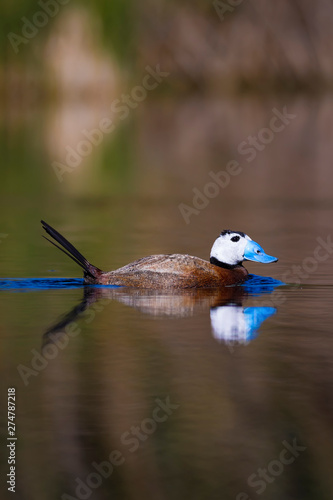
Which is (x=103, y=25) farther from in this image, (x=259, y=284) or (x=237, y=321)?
(x=237, y=321)

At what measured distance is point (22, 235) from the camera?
444 inches

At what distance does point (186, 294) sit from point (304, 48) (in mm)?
30249

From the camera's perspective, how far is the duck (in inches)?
320

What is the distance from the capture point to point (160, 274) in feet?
26.6

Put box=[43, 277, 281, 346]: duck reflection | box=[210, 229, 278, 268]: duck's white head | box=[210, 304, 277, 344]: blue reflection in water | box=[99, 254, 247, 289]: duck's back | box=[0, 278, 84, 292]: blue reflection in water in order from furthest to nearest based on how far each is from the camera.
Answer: box=[210, 229, 278, 268]: duck's white head < box=[0, 278, 84, 292]: blue reflection in water < box=[99, 254, 247, 289]: duck's back < box=[43, 277, 281, 346]: duck reflection < box=[210, 304, 277, 344]: blue reflection in water

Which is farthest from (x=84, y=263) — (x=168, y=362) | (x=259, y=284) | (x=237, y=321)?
(x=168, y=362)

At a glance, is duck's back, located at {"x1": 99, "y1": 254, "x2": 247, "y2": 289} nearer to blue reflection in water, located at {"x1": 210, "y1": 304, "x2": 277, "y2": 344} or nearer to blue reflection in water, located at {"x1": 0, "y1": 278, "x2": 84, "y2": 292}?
blue reflection in water, located at {"x1": 0, "y1": 278, "x2": 84, "y2": 292}

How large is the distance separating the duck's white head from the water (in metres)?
0.22

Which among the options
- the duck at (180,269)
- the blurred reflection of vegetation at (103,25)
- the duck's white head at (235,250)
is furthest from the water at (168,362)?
the blurred reflection of vegetation at (103,25)

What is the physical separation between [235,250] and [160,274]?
642mm

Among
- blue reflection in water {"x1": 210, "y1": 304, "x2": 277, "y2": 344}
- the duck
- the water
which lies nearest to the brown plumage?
the duck

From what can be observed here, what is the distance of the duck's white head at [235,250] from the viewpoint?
8.44m

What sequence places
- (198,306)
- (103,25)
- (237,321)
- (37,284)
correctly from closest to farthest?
(237,321) → (198,306) → (37,284) → (103,25)

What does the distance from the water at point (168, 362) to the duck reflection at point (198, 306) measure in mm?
13
